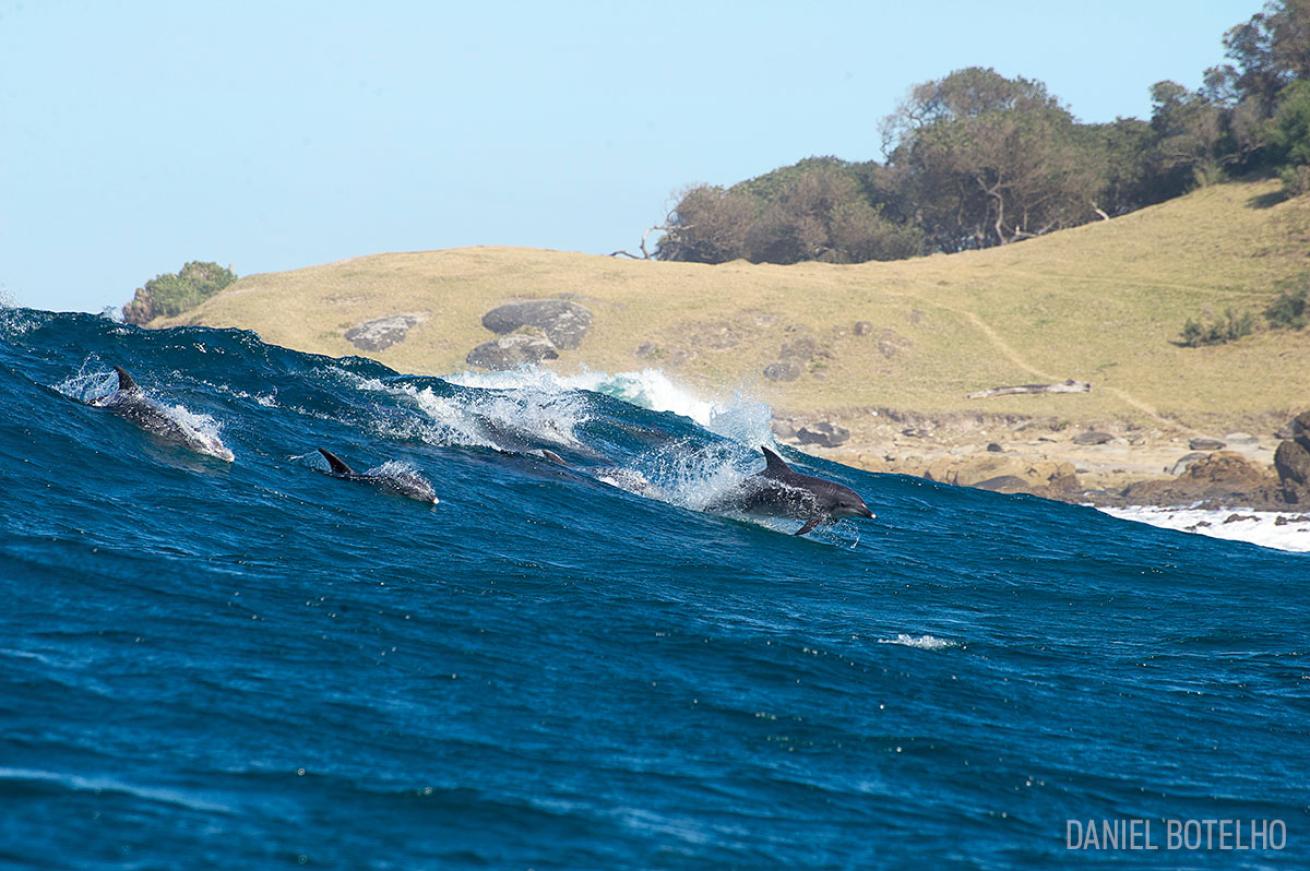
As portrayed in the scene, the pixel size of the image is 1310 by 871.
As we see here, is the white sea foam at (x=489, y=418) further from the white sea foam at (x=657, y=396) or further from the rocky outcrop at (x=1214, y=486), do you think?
the rocky outcrop at (x=1214, y=486)

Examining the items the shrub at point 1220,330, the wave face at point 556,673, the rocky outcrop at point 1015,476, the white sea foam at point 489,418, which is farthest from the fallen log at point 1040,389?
the wave face at point 556,673

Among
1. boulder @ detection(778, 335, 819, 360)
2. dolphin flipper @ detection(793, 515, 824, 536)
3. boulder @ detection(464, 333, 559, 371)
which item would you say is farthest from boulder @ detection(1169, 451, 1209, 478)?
boulder @ detection(464, 333, 559, 371)

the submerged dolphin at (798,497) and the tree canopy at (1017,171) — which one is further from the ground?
the tree canopy at (1017,171)

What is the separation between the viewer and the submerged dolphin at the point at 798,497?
1891cm

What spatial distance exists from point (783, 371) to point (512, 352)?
12.9 metres

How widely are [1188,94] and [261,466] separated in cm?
8502

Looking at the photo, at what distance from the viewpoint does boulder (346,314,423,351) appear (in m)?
67.8

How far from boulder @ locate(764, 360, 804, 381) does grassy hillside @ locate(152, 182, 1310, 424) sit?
54 centimetres

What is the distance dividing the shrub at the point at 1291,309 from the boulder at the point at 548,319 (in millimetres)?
31616

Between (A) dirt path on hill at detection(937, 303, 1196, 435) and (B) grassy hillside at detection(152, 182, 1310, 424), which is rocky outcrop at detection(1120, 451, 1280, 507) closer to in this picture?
(A) dirt path on hill at detection(937, 303, 1196, 435)

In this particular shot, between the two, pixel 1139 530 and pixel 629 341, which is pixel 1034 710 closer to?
pixel 1139 530

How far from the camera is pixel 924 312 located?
219 feet

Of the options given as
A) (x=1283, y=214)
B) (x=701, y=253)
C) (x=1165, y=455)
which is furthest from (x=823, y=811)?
(x=701, y=253)

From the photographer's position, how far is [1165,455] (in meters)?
42.9
